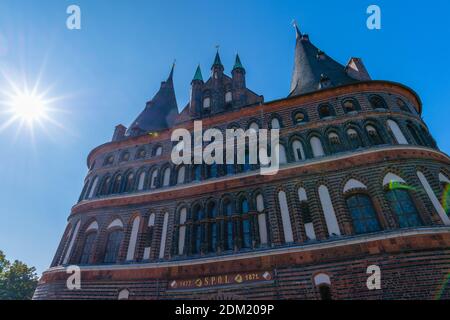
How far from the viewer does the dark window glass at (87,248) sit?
13.4 metres

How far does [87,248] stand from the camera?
13797 mm

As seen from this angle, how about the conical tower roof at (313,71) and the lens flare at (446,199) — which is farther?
the conical tower roof at (313,71)

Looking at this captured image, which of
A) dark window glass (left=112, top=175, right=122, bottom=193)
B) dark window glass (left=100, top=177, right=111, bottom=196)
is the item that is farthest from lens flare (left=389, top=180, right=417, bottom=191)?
dark window glass (left=100, top=177, right=111, bottom=196)

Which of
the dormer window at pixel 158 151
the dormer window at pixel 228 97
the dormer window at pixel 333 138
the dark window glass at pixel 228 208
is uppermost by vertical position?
the dormer window at pixel 228 97

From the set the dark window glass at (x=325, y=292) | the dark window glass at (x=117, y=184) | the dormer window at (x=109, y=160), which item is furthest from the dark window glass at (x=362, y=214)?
the dormer window at (x=109, y=160)

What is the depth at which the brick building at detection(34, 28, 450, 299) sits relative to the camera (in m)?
9.40

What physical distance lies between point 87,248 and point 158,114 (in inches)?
464

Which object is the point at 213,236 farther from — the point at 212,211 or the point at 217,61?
the point at 217,61

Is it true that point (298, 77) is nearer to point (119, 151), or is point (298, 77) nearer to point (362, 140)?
point (362, 140)

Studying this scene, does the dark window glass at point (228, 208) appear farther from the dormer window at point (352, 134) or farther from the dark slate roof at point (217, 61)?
the dark slate roof at point (217, 61)

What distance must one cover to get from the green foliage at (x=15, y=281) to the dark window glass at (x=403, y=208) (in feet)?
128

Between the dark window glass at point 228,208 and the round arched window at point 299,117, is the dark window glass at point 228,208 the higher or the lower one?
the lower one

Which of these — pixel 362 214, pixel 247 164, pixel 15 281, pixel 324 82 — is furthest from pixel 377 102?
pixel 15 281

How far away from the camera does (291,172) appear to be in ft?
40.5
